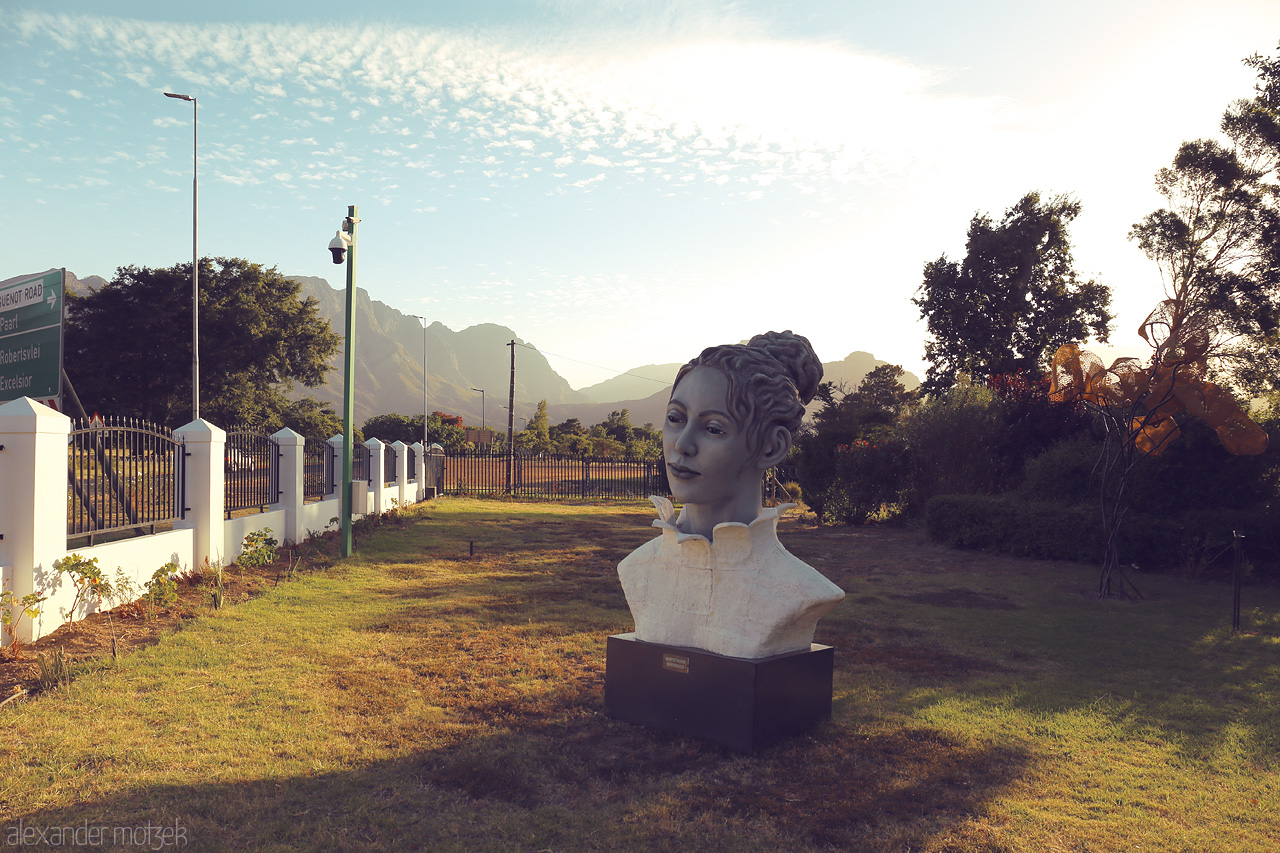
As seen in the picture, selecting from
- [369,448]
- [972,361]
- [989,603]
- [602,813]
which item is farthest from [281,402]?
[602,813]

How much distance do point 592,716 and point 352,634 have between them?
3.15 m

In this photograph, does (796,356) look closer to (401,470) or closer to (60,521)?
(60,521)

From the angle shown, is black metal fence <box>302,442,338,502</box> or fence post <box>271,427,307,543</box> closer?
fence post <box>271,427,307,543</box>

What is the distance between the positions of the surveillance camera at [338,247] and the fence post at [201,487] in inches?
124

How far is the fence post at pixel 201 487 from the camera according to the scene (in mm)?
9133

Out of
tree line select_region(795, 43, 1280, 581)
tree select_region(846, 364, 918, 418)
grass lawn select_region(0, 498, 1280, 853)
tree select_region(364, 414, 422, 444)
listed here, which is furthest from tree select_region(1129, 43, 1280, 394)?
tree select_region(364, 414, 422, 444)

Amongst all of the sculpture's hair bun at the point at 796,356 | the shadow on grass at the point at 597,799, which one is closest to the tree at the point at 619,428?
the sculpture's hair bun at the point at 796,356

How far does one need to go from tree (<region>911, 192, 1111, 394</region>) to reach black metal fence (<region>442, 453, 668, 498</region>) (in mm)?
11201

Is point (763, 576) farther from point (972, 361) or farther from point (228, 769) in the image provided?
point (972, 361)

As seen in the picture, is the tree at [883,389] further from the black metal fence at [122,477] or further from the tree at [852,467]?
the black metal fence at [122,477]

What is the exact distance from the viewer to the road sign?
10.3 m

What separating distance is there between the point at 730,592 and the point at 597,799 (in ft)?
4.37

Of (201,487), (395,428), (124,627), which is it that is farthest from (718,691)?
(395,428)

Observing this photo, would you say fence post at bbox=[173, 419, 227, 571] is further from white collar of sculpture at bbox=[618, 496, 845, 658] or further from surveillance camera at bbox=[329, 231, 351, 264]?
white collar of sculpture at bbox=[618, 496, 845, 658]
